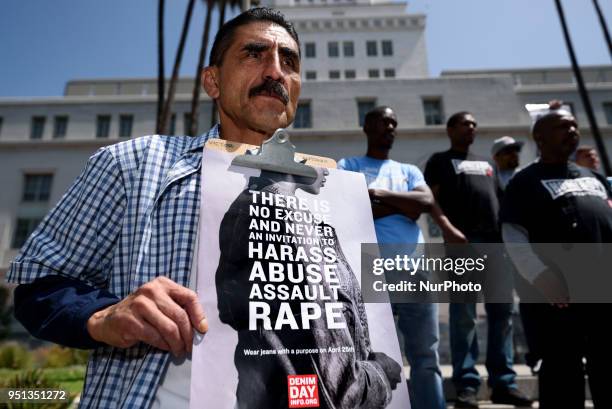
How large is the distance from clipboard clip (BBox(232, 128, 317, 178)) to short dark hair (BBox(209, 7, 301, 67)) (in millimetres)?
599

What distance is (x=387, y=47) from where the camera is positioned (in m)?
46.2

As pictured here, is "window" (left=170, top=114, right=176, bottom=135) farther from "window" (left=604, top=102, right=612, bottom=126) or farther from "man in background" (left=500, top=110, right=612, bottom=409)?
"window" (left=604, top=102, right=612, bottom=126)

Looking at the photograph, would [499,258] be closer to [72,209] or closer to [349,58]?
[72,209]

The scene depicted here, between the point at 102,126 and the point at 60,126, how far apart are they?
2.90 m

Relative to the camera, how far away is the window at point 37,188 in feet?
89.4

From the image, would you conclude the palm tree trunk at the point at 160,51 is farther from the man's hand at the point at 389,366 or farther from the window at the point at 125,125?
the man's hand at the point at 389,366

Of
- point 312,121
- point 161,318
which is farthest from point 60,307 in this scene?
point 312,121

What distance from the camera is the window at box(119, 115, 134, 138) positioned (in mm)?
29062

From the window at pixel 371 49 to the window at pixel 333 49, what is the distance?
342 cm

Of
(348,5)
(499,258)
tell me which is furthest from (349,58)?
(499,258)

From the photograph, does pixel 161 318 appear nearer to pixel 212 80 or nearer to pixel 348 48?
pixel 212 80

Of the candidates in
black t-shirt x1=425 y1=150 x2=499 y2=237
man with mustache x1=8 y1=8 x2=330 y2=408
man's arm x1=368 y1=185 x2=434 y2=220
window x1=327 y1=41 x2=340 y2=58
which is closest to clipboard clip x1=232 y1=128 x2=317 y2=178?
man with mustache x1=8 y1=8 x2=330 y2=408

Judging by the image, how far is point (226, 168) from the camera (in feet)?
3.55

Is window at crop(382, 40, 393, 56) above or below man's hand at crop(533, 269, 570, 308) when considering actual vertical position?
above
